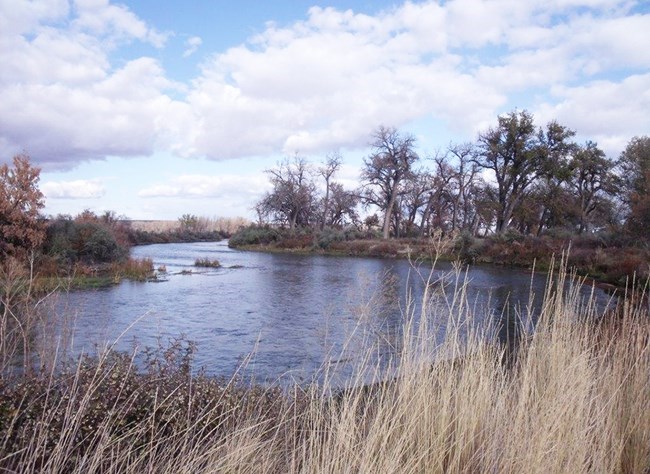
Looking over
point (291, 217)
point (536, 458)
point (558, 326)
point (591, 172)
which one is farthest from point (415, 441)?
point (291, 217)

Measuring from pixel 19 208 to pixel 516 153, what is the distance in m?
36.0

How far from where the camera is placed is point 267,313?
1435 centimetres

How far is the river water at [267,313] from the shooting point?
24.9ft

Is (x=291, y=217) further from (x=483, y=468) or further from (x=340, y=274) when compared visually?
(x=483, y=468)

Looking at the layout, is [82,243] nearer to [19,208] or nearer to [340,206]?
[19,208]

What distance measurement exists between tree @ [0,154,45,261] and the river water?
4.73m

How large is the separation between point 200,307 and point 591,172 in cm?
3927

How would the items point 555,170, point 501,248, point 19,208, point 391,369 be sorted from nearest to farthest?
point 391,369 < point 19,208 < point 501,248 < point 555,170

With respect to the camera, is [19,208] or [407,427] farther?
[19,208]

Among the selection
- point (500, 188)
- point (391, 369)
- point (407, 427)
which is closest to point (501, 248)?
point (500, 188)

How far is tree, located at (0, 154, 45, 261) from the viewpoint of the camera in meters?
20.1

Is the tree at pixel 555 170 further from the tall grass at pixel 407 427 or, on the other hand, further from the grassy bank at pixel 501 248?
the tall grass at pixel 407 427

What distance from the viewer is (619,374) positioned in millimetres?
4105

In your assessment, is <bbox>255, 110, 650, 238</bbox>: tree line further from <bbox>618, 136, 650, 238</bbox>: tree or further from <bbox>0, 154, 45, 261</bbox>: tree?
<bbox>0, 154, 45, 261</bbox>: tree
